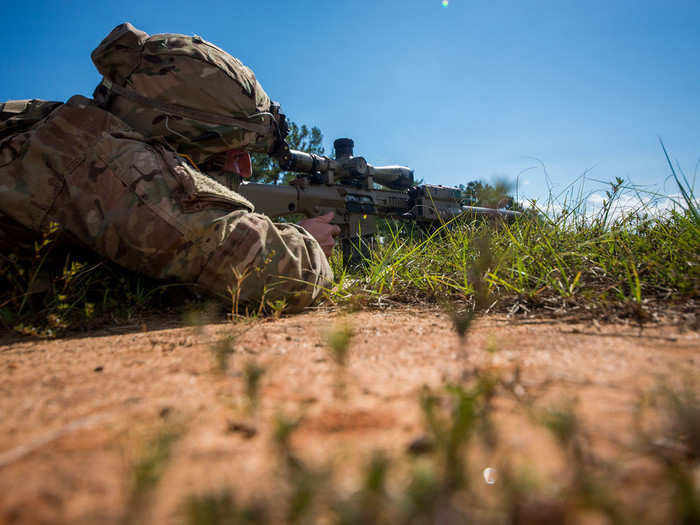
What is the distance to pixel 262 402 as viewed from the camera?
24.1 inches

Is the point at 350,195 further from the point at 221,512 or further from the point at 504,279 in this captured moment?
the point at 221,512

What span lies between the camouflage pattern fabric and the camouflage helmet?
21 cm

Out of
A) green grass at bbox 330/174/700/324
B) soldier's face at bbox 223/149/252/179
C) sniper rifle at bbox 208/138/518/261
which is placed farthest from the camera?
sniper rifle at bbox 208/138/518/261

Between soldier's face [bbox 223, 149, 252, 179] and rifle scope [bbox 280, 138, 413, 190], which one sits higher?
rifle scope [bbox 280, 138, 413, 190]

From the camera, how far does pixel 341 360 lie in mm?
680

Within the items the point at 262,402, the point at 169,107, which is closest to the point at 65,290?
the point at 169,107

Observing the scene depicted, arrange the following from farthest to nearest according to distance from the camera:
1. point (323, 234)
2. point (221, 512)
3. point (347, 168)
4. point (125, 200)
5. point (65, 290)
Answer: point (347, 168) < point (323, 234) < point (65, 290) < point (125, 200) < point (221, 512)

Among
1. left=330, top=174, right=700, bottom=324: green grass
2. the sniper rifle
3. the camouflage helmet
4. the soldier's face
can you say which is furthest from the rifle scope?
left=330, top=174, right=700, bottom=324: green grass

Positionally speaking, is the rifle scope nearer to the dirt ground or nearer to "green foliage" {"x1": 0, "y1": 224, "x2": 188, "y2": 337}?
"green foliage" {"x1": 0, "y1": 224, "x2": 188, "y2": 337}

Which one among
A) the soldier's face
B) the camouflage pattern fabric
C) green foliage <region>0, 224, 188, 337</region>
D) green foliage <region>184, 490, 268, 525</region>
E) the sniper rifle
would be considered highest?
the sniper rifle

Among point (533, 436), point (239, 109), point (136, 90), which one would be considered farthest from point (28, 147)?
point (533, 436)

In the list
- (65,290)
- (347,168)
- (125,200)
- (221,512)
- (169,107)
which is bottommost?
(221,512)

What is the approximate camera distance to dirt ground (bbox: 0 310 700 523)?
411 millimetres

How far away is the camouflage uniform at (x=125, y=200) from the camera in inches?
61.5
